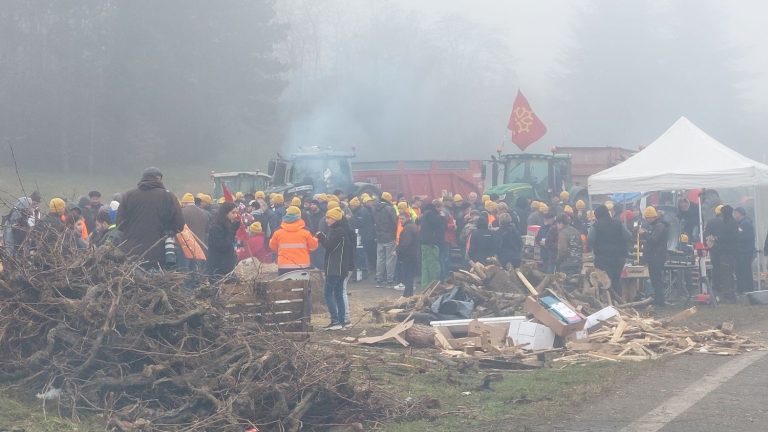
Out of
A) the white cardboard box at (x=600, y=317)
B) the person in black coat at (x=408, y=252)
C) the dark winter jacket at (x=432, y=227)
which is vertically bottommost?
the white cardboard box at (x=600, y=317)

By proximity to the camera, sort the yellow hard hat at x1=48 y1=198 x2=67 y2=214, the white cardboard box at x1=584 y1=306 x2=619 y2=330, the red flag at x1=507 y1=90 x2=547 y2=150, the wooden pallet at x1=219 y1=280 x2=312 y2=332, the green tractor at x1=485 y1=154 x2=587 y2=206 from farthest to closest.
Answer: the green tractor at x1=485 y1=154 x2=587 y2=206 → the red flag at x1=507 y1=90 x2=547 y2=150 → the yellow hard hat at x1=48 y1=198 x2=67 y2=214 → the white cardboard box at x1=584 y1=306 x2=619 y2=330 → the wooden pallet at x1=219 y1=280 x2=312 y2=332

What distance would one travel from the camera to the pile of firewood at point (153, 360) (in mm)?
7117

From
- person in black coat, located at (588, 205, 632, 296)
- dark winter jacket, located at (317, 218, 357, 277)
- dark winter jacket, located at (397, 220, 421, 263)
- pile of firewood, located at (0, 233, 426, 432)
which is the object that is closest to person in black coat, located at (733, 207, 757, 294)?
person in black coat, located at (588, 205, 632, 296)

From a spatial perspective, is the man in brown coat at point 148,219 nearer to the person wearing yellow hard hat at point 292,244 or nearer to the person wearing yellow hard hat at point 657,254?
the person wearing yellow hard hat at point 292,244

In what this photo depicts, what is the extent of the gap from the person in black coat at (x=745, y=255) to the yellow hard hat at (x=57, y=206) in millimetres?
10910

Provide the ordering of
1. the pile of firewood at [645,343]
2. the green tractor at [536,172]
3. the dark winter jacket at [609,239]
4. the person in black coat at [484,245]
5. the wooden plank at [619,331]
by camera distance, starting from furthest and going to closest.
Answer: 1. the green tractor at [536,172]
2. the person in black coat at [484,245]
3. the dark winter jacket at [609,239]
4. the wooden plank at [619,331]
5. the pile of firewood at [645,343]

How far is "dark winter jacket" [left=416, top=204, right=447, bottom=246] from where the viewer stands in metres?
17.4

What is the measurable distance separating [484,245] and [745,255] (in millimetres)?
4504

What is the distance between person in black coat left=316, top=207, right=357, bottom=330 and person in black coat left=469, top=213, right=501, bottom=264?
383 centimetres

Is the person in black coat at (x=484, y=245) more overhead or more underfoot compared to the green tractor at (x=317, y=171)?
more underfoot

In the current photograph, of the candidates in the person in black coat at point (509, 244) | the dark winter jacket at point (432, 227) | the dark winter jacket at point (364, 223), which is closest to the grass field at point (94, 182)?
the dark winter jacket at point (364, 223)

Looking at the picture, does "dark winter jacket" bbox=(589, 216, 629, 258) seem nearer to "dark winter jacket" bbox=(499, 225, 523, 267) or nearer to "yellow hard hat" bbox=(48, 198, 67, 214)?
"dark winter jacket" bbox=(499, 225, 523, 267)

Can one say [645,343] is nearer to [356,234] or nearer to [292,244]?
[356,234]

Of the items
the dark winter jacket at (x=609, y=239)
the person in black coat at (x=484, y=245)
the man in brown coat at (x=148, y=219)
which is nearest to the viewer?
the man in brown coat at (x=148, y=219)
